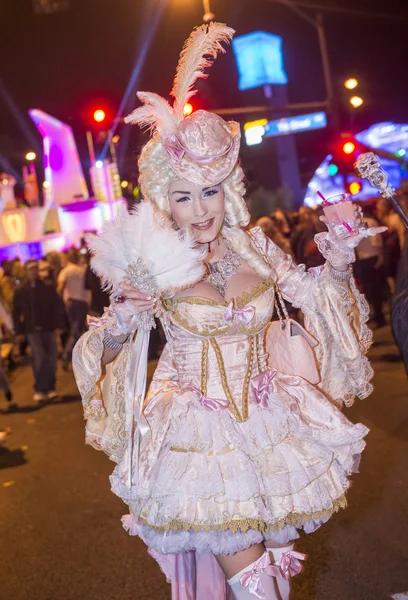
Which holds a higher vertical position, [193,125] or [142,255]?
[193,125]

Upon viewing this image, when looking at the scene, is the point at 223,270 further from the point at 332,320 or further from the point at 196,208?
the point at 332,320

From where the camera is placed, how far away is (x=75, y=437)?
803cm

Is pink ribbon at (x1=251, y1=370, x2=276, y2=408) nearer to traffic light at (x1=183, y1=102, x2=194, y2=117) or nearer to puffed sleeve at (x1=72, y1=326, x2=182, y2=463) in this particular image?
puffed sleeve at (x1=72, y1=326, x2=182, y2=463)

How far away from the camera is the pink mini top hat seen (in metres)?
3.26

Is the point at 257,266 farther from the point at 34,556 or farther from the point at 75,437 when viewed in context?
the point at 75,437

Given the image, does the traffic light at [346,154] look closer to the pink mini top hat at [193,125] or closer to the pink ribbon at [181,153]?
the pink mini top hat at [193,125]

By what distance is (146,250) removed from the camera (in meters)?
2.83

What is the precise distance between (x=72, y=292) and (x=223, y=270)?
899 cm

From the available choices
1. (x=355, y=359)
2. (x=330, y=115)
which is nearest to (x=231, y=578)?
(x=355, y=359)

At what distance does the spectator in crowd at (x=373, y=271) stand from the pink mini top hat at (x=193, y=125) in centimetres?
830

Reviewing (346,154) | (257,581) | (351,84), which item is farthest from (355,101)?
(257,581)

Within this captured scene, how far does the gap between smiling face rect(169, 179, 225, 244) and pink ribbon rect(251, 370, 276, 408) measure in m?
0.64

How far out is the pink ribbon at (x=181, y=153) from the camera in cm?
324

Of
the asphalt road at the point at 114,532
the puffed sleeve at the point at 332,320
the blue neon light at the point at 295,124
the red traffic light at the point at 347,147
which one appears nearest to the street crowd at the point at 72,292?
the red traffic light at the point at 347,147
